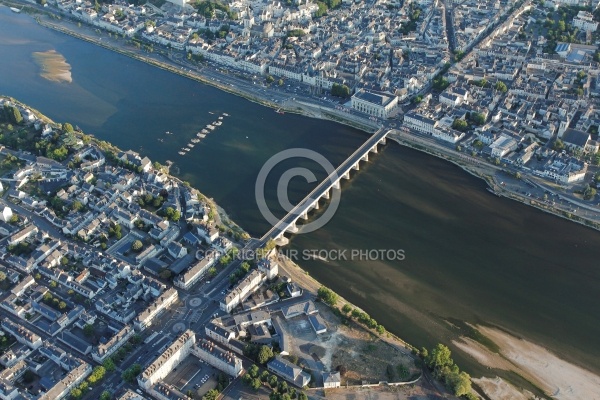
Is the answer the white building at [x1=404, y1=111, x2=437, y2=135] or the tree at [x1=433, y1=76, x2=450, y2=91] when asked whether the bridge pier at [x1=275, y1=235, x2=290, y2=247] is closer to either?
the white building at [x1=404, y1=111, x2=437, y2=135]

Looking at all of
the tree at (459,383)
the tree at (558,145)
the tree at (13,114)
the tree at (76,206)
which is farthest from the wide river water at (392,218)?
the tree at (76,206)

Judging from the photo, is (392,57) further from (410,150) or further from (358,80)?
(410,150)

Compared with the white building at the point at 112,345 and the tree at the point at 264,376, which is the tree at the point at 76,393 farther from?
the tree at the point at 264,376

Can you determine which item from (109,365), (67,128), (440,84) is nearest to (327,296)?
(109,365)

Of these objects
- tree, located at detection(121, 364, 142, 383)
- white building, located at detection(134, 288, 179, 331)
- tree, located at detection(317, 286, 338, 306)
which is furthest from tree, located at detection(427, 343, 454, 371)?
tree, located at detection(121, 364, 142, 383)

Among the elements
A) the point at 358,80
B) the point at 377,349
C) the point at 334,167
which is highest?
the point at 358,80

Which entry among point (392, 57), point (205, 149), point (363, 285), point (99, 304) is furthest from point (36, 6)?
point (363, 285)
